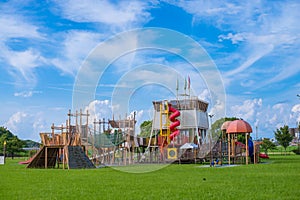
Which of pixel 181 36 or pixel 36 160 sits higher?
pixel 181 36

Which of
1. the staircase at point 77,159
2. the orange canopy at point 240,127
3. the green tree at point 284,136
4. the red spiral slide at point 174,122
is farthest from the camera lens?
the green tree at point 284,136

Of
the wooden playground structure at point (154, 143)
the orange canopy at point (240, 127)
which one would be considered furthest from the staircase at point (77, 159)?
the orange canopy at point (240, 127)

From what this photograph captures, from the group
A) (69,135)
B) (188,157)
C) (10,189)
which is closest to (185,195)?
(10,189)

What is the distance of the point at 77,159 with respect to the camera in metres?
28.4

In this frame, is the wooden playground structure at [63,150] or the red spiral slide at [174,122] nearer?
the wooden playground structure at [63,150]

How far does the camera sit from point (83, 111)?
36.0 m

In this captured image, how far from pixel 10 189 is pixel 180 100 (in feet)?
103

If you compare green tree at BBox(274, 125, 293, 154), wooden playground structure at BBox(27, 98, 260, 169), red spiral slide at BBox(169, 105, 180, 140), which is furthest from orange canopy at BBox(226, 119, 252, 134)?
green tree at BBox(274, 125, 293, 154)

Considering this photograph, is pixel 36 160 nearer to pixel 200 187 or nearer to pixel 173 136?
pixel 173 136

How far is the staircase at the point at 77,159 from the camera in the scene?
28.0 m

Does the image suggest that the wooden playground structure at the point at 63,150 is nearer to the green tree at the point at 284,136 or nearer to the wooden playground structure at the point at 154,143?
the wooden playground structure at the point at 154,143

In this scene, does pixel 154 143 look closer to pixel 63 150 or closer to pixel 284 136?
pixel 63 150

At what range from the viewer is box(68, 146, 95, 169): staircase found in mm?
27953

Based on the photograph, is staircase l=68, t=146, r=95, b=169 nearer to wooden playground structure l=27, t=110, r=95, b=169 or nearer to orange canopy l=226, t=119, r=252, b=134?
wooden playground structure l=27, t=110, r=95, b=169
